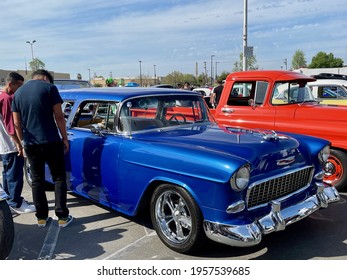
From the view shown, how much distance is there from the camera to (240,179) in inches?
122

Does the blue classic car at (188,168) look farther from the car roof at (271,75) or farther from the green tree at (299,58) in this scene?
the green tree at (299,58)

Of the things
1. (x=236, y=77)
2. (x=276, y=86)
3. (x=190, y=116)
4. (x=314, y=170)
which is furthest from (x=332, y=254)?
(x=236, y=77)

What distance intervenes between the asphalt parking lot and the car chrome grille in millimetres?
544

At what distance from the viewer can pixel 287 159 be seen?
361 cm

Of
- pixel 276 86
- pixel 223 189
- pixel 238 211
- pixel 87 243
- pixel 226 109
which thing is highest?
pixel 276 86

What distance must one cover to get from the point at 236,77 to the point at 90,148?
10.6 ft

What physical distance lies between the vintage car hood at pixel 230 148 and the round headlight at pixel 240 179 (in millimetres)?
64

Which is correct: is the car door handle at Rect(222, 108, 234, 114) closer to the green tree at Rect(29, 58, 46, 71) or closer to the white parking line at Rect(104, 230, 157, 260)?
the white parking line at Rect(104, 230, 157, 260)

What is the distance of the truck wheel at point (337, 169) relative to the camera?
17.4 feet

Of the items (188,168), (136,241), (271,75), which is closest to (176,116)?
(188,168)

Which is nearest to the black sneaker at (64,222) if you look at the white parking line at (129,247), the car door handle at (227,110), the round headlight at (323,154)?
the white parking line at (129,247)

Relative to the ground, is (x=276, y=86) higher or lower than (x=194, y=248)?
higher
